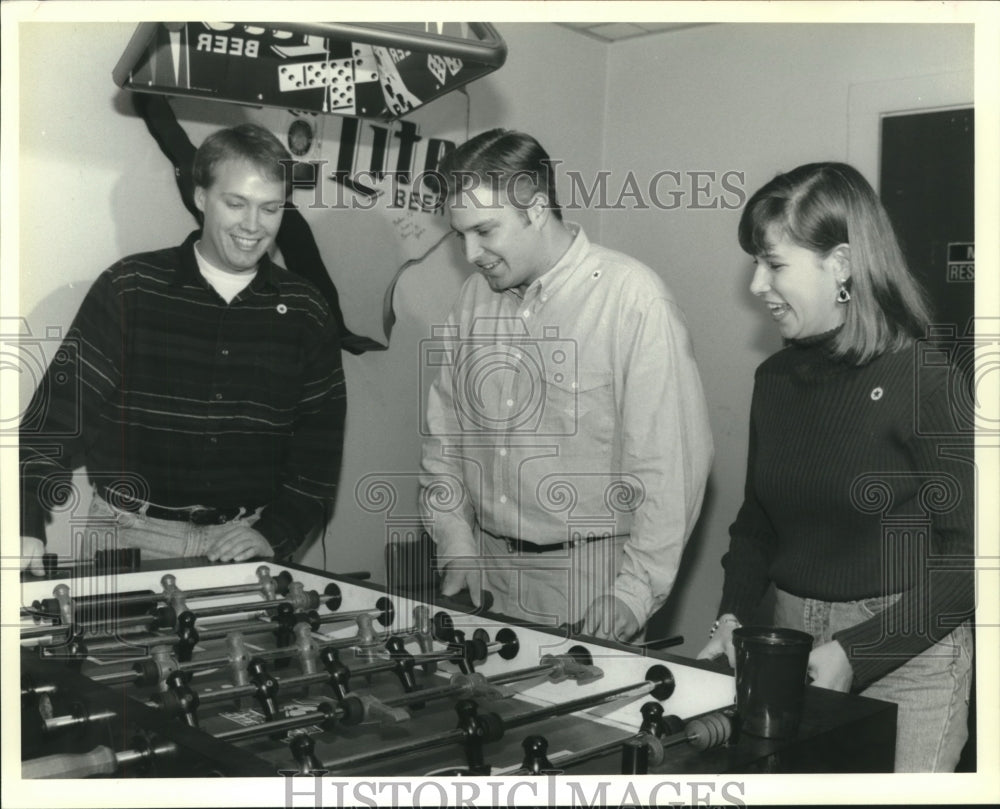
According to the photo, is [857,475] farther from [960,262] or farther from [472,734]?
[960,262]

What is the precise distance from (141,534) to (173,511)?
10 centimetres

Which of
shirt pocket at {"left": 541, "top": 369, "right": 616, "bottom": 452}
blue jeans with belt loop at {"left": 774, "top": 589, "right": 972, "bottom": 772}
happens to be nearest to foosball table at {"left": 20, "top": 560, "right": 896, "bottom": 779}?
blue jeans with belt loop at {"left": 774, "top": 589, "right": 972, "bottom": 772}

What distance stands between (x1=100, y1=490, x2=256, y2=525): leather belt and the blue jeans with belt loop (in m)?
1.41

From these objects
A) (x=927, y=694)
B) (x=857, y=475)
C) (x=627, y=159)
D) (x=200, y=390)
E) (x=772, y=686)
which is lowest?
(x=927, y=694)

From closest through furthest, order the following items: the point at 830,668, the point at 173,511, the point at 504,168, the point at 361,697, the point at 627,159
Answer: the point at 361,697 < the point at 830,668 < the point at 504,168 < the point at 173,511 < the point at 627,159

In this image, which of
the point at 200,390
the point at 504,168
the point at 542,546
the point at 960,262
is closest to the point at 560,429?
the point at 542,546

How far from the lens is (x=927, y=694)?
5.12 ft

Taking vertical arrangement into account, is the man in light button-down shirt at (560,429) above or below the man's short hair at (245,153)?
below

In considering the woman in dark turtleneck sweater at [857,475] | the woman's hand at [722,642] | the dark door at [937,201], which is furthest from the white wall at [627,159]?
the woman's hand at [722,642]

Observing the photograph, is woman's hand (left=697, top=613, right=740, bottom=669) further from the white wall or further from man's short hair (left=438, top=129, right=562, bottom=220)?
the white wall

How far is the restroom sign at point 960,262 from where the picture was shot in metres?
2.78

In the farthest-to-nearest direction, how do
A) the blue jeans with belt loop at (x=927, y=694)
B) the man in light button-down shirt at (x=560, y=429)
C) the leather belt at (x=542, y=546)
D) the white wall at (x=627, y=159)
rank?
the white wall at (x=627, y=159), the leather belt at (x=542, y=546), the man in light button-down shirt at (x=560, y=429), the blue jeans with belt loop at (x=927, y=694)

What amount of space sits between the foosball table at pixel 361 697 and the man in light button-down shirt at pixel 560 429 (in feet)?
1.57

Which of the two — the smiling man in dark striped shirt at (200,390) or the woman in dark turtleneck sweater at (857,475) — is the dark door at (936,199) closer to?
the woman in dark turtleneck sweater at (857,475)
